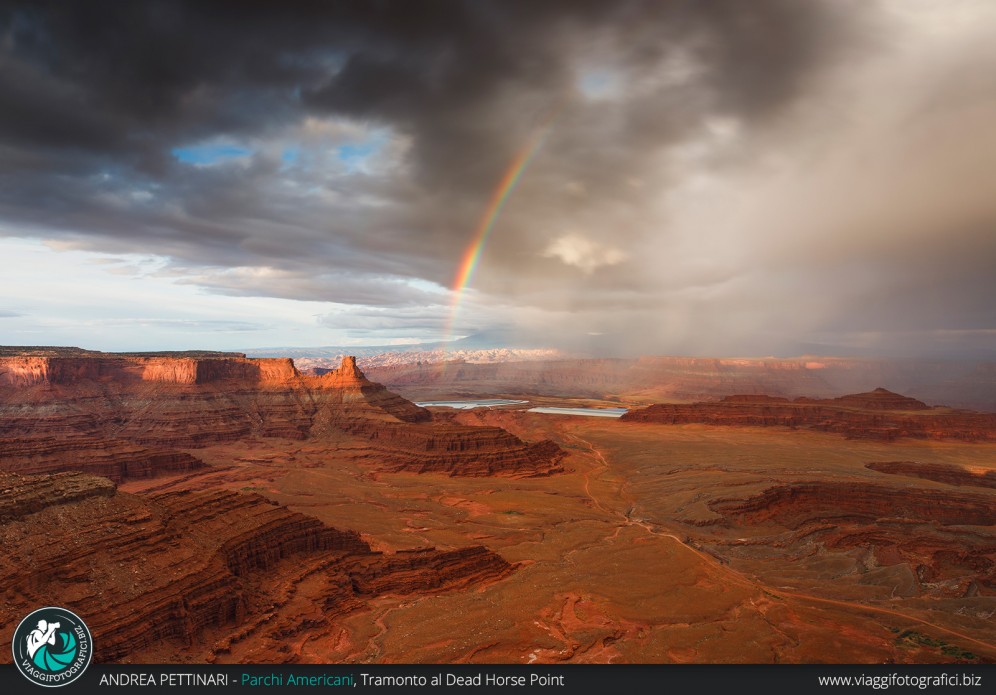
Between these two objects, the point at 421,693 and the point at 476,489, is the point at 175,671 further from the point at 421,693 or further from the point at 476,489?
the point at 476,489

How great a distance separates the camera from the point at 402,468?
83.9 meters

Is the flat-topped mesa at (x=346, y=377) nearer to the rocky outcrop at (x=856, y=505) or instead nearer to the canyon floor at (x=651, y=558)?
the canyon floor at (x=651, y=558)

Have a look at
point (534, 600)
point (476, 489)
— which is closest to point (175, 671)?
point (534, 600)

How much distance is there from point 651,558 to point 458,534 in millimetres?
20835

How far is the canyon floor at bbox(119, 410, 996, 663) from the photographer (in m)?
25.7

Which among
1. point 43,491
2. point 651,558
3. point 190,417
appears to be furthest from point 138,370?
point 651,558

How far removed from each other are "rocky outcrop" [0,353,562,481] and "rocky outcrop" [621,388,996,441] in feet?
226

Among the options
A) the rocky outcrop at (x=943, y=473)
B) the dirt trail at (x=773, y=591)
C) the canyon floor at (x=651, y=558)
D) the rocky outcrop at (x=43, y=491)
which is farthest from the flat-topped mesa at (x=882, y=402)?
the rocky outcrop at (x=43, y=491)

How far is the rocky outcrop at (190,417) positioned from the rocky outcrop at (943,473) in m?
55.6

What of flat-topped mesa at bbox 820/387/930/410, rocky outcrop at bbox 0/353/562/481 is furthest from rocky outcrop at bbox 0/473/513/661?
flat-topped mesa at bbox 820/387/930/410

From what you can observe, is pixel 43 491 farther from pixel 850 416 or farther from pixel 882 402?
pixel 882 402

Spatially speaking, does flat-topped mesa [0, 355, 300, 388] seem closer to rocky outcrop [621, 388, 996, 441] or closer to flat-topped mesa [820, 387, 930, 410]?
rocky outcrop [621, 388, 996, 441]

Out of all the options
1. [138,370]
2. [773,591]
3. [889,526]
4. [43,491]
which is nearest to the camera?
[43,491]

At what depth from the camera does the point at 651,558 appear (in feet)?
136
